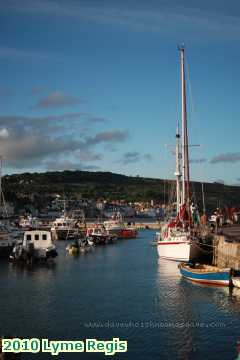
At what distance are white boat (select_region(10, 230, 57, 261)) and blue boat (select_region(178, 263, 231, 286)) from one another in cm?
2301

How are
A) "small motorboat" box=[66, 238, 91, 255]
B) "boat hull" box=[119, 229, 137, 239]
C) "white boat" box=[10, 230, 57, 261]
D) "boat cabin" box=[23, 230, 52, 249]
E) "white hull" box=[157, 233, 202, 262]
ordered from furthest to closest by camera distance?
1. "boat hull" box=[119, 229, 137, 239]
2. "small motorboat" box=[66, 238, 91, 255]
3. "boat cabin" box=[23, 230, 52, 249]
4. "white boat" box=[10, 230, 57, 261]
5. "white hull" box=[157, 233, 202, 262]

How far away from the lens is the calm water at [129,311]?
2728 cm

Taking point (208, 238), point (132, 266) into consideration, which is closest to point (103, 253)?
point (132, 266)

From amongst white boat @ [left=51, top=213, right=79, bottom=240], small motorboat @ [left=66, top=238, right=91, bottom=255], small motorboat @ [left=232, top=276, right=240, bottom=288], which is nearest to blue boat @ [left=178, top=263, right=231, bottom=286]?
small motorboat @ [left=232, top=276, right=240, bottom=288]

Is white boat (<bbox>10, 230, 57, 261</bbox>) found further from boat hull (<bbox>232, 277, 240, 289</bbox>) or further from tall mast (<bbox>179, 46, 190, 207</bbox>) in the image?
boat hull (<bbox>232, 277, 240, 289</bbox>)

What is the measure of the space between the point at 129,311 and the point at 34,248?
106 feet

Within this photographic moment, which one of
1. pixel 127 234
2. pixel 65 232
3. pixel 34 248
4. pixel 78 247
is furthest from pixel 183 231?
pixel 127 234

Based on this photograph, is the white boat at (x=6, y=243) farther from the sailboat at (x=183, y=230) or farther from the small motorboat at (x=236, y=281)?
the small motorboat at (x=236, y=281)

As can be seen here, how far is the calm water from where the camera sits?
27.3m

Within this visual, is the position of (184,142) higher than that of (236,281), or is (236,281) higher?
(184,142)

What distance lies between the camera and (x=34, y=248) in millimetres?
65312

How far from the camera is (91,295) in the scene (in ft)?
137

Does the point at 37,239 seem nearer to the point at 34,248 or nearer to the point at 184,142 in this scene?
the point at 34,248

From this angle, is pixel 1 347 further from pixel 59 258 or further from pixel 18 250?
pixel 59 258
